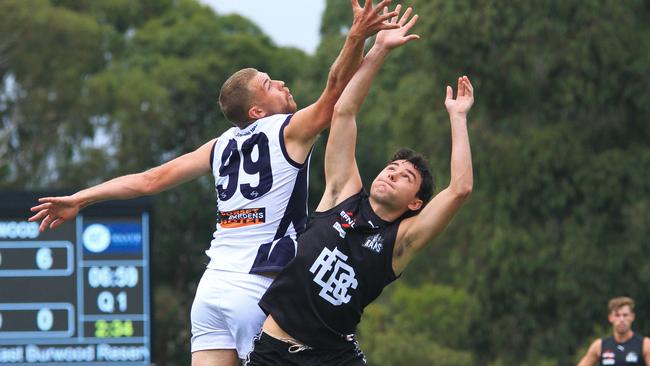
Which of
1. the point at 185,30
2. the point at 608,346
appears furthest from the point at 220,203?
the point at 185,30

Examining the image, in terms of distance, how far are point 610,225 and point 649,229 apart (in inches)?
39.9

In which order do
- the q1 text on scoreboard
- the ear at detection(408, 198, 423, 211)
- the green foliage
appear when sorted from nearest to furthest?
the ear at detection(408, 198, 423, 211) → the q1 text on scoreboard → the green foliage

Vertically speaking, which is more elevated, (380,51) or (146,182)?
(380,51)

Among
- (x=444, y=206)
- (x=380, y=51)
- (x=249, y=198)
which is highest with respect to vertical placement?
(x=380, y=51)

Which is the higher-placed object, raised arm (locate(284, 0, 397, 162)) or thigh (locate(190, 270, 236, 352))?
raised arm (locate(284, 0, 397, 162))

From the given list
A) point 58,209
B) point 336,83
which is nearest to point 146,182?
point 58,209

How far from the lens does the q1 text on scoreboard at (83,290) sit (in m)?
13.0

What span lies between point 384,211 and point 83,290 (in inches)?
262

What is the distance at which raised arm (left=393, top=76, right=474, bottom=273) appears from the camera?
21.9 ft

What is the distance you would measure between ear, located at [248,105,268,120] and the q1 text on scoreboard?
6.06m

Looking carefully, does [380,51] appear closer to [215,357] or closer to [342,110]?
[342,110]

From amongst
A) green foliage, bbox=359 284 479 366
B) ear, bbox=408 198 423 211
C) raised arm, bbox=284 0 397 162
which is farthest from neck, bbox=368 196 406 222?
green foliage, bbox=359 284 479 366

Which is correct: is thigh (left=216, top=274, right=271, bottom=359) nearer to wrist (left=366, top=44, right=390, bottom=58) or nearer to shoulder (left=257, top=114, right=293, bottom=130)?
shoulder (left=257, top=114, right=293, bottom=130)

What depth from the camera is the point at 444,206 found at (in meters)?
6.69
